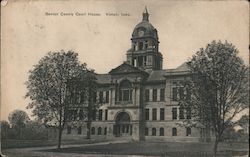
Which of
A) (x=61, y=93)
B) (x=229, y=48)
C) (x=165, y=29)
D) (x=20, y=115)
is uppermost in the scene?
(x=165, y=29)

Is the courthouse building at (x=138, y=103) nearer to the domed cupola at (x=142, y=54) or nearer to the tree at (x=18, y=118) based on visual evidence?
the domed cupola at (x=142, y=54)

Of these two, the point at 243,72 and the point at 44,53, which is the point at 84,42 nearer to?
the point at 44,53

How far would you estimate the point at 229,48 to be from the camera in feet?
36.4

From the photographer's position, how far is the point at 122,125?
24047 millimetres

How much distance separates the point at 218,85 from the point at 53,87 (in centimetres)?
663

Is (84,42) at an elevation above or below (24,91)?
above

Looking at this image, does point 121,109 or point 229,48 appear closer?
point 229,48

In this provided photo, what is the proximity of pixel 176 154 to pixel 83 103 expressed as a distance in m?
4.73

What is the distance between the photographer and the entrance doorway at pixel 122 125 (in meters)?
22.9

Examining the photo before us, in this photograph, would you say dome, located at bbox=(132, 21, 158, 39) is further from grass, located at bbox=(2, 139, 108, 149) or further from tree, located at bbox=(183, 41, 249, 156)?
grass, located at bbox=(2, 139, 108, 149)

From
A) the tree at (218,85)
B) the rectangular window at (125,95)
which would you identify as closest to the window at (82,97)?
the tree at (218,85)

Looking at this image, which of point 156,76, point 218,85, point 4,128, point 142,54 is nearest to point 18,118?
point 4,128

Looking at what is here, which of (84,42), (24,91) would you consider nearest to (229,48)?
(84,42)

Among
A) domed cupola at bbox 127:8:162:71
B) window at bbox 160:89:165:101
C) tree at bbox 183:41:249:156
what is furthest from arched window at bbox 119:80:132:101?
tree at bbox 183:41:249:156
